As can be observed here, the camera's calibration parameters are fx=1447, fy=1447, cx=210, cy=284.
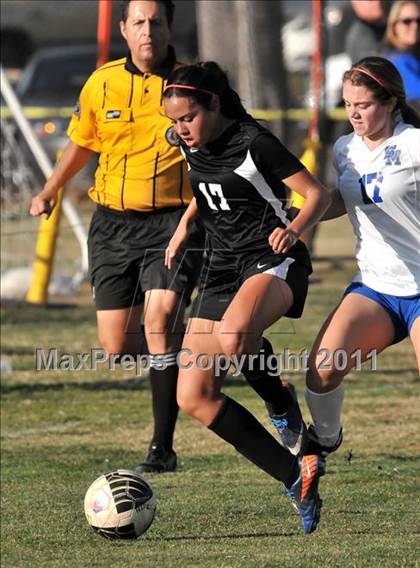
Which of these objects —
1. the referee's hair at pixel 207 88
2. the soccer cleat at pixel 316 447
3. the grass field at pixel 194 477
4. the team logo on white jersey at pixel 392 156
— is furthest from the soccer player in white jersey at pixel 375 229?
the grass field at pixel 194 477

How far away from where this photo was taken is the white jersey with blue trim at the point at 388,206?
6363mm

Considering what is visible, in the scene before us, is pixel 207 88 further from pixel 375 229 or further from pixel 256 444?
pixel 256 444

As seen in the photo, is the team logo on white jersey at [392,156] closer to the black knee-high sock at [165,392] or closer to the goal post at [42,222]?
the black knee-high sock at [165,392]

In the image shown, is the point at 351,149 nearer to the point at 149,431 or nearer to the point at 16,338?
the point at 149,431

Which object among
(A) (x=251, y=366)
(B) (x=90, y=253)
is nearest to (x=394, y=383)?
(B) (x=90, y=253)

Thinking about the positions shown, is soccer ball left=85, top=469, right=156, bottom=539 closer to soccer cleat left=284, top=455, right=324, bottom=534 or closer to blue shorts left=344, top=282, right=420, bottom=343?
soccer cleat left=284, top=455, right=324, bottom=534

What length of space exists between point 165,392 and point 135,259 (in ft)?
2.44

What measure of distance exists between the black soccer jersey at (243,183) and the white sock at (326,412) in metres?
0.69

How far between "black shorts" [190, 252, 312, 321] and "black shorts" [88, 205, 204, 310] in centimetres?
113

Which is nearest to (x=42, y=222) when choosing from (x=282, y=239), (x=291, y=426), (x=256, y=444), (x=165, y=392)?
(x=165, y=392)

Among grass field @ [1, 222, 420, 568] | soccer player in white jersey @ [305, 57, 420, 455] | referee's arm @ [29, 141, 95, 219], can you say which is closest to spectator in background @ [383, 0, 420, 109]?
grass field @ [1, 222, 420, 568]

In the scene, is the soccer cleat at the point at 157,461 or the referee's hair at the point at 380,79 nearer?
the referee's hair at the point at 380,79

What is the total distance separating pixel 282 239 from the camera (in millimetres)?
6137

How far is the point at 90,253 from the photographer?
815 cm
